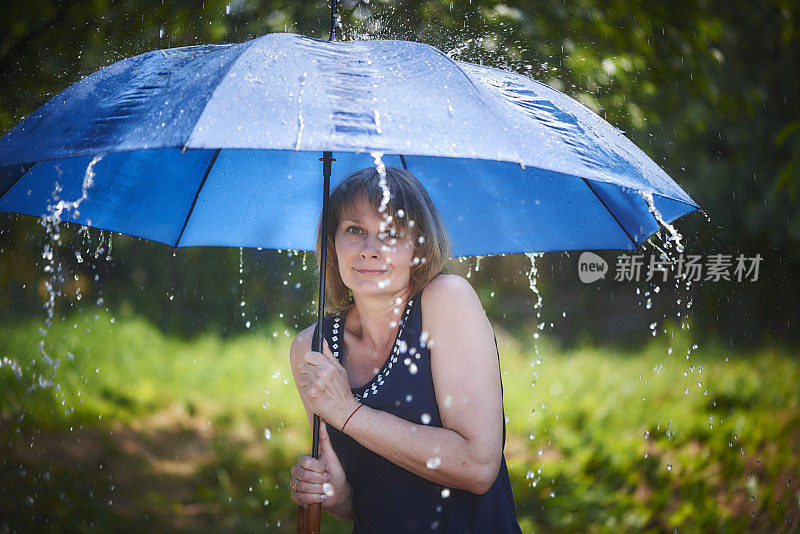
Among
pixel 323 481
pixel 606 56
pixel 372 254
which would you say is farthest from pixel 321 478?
pixel 606 56

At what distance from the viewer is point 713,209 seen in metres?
6.43

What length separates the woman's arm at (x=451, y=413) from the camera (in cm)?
184

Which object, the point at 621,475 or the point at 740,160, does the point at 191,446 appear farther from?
the point at 740,160

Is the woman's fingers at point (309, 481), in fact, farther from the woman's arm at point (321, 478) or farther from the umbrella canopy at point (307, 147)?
the umbrella canopy at point (307, 147)

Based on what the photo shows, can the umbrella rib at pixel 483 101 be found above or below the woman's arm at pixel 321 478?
above

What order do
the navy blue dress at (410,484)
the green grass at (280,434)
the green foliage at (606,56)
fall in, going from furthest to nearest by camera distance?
the green grass at (280,434), the green foliage at (606,56), the navy blue dress at (410,484)

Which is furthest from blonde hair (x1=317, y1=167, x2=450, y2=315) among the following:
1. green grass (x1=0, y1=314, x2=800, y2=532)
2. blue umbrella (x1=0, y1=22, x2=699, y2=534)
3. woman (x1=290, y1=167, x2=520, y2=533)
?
green grass (x1=0, y1=314, x2=800, y2=532)

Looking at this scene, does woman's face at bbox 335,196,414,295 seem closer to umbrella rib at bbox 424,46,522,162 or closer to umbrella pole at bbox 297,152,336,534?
umbrella pole at bbox 297,152,336,534

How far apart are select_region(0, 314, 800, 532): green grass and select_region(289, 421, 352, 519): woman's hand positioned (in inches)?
110

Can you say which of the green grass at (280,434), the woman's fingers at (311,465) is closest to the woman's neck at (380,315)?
the woman's fingers at (311,465)

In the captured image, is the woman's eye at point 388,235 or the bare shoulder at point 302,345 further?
the bare shoulder at point 302,345

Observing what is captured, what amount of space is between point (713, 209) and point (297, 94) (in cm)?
579

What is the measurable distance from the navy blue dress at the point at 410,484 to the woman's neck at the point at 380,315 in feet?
0.22

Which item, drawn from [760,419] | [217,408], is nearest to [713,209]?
[760,419]
